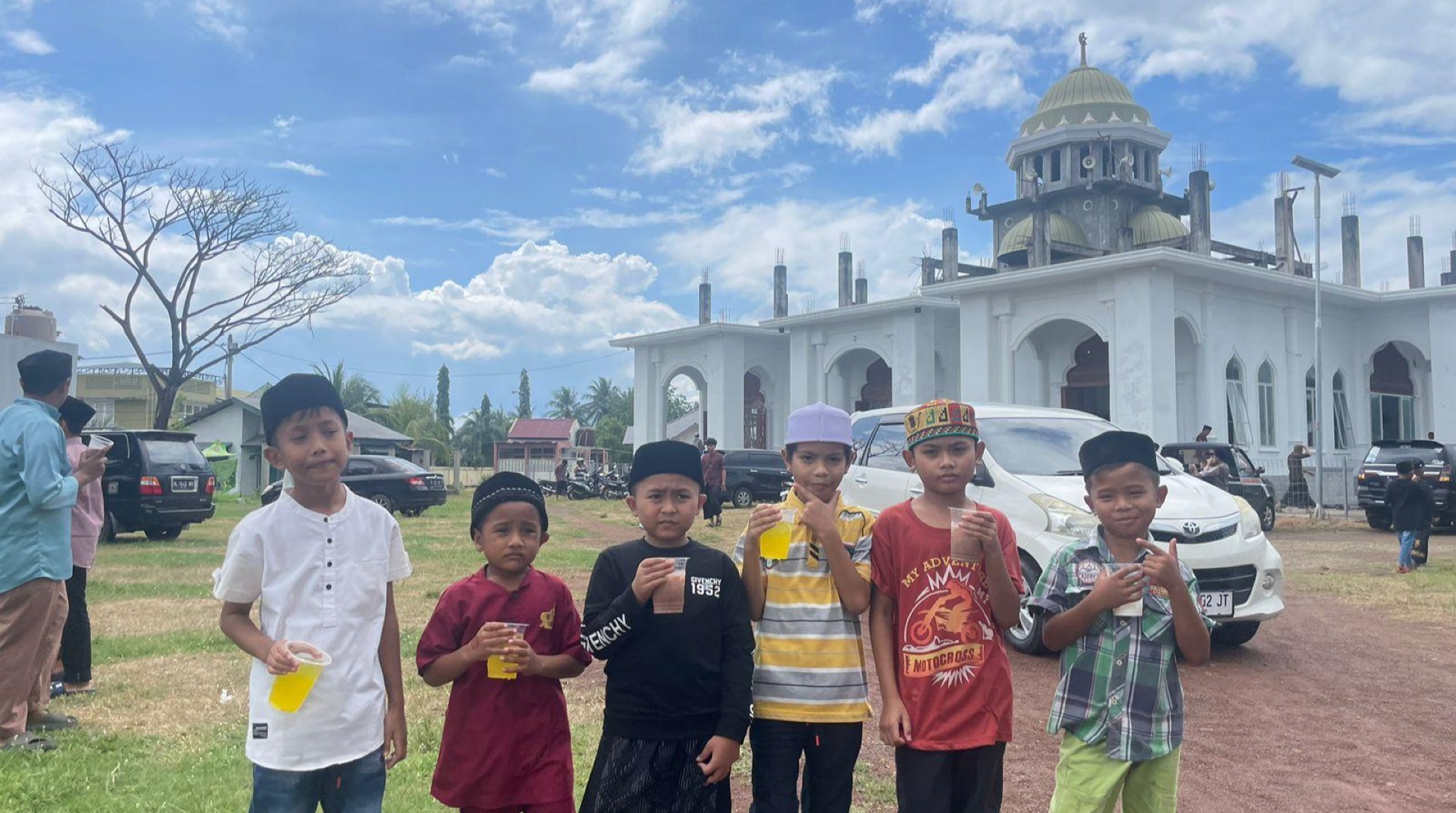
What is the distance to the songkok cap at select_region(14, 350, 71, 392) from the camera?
471cm

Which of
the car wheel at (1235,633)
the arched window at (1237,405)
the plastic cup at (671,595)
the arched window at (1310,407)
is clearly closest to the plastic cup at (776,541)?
the plastic cup at (671,595)

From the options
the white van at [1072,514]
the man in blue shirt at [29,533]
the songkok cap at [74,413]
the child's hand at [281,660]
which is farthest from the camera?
the white van at [1072,514]

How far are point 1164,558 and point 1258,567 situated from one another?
4.82 m

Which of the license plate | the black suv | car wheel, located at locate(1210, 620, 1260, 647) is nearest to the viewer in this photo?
the license plate

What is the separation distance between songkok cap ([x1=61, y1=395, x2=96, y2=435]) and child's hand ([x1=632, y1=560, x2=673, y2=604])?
14.5 ft

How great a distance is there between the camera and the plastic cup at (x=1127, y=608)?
107 inches

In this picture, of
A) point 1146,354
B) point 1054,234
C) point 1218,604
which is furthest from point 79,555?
point 1054,234

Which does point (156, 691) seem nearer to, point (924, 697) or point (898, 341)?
point (924, 697)

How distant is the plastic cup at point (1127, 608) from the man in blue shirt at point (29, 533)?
4.58 m

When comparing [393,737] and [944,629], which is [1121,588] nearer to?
[944,629]

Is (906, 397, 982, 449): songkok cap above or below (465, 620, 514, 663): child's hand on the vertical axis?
above

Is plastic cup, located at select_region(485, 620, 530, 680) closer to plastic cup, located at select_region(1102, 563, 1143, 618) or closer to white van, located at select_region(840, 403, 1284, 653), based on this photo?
plastic cup, located at select_region(1102, 563, 1143, 618)

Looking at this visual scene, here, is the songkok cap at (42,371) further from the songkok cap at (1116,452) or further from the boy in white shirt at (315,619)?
the songkok cap at (1116,452)

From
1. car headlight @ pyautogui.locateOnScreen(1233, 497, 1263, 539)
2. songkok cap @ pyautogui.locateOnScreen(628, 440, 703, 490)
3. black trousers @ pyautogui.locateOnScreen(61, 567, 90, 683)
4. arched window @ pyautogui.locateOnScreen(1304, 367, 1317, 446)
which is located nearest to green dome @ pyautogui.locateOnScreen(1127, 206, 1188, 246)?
arched window @ pyautogui.locateOnScreen(1304, 367, 1317, 446)
